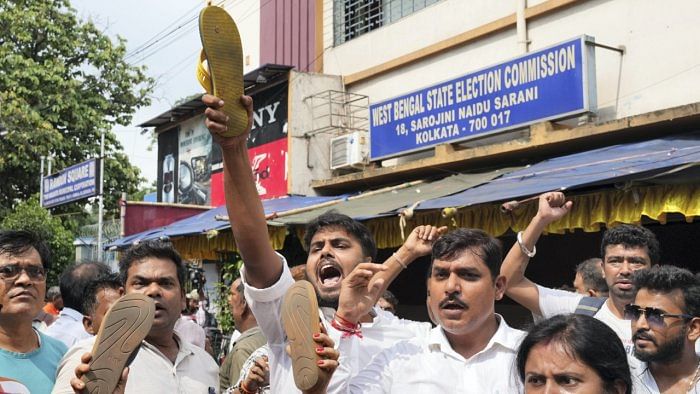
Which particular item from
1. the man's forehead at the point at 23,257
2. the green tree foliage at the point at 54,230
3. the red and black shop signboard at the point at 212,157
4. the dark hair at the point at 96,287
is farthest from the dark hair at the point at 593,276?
the green tree foliage at the point at 54,230

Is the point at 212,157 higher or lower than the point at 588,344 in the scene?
higher

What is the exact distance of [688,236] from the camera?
323 inches

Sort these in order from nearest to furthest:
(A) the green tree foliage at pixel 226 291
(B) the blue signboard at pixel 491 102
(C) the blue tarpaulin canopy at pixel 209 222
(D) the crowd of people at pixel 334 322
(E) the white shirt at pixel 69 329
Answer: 1. (D) the crowd of people at pixel 334 322
2. (E) the white shirt at pixel 69 329
3. (B) the blue signboard at pixel 491 102
4. (A) the green tree foliage at pixel 226 291
5. (C) the blue tarpaulin canopy at pixel 209 222

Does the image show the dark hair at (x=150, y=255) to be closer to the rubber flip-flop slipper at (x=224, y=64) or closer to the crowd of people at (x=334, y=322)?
the crowd of people at (x=334, y=322)

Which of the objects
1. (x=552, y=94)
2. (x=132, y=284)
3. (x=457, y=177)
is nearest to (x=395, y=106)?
(x=457, y=177)

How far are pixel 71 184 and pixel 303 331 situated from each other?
52.8 ft

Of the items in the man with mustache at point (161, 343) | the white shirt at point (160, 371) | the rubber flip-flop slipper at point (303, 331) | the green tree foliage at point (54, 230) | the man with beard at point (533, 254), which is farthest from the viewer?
the green tree foliage at point (54, 230)

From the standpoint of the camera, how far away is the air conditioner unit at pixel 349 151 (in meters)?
12.2

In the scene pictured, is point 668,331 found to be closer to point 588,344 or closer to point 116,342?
point 588,344

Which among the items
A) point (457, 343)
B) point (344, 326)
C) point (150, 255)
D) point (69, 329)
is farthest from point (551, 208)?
point (69, 329)

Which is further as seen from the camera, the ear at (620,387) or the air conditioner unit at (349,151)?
the air conditioner unit at (349,151)

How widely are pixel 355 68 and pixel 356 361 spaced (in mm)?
10403

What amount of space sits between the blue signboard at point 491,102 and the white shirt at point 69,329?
562 centimetres

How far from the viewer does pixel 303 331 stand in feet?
7.97
